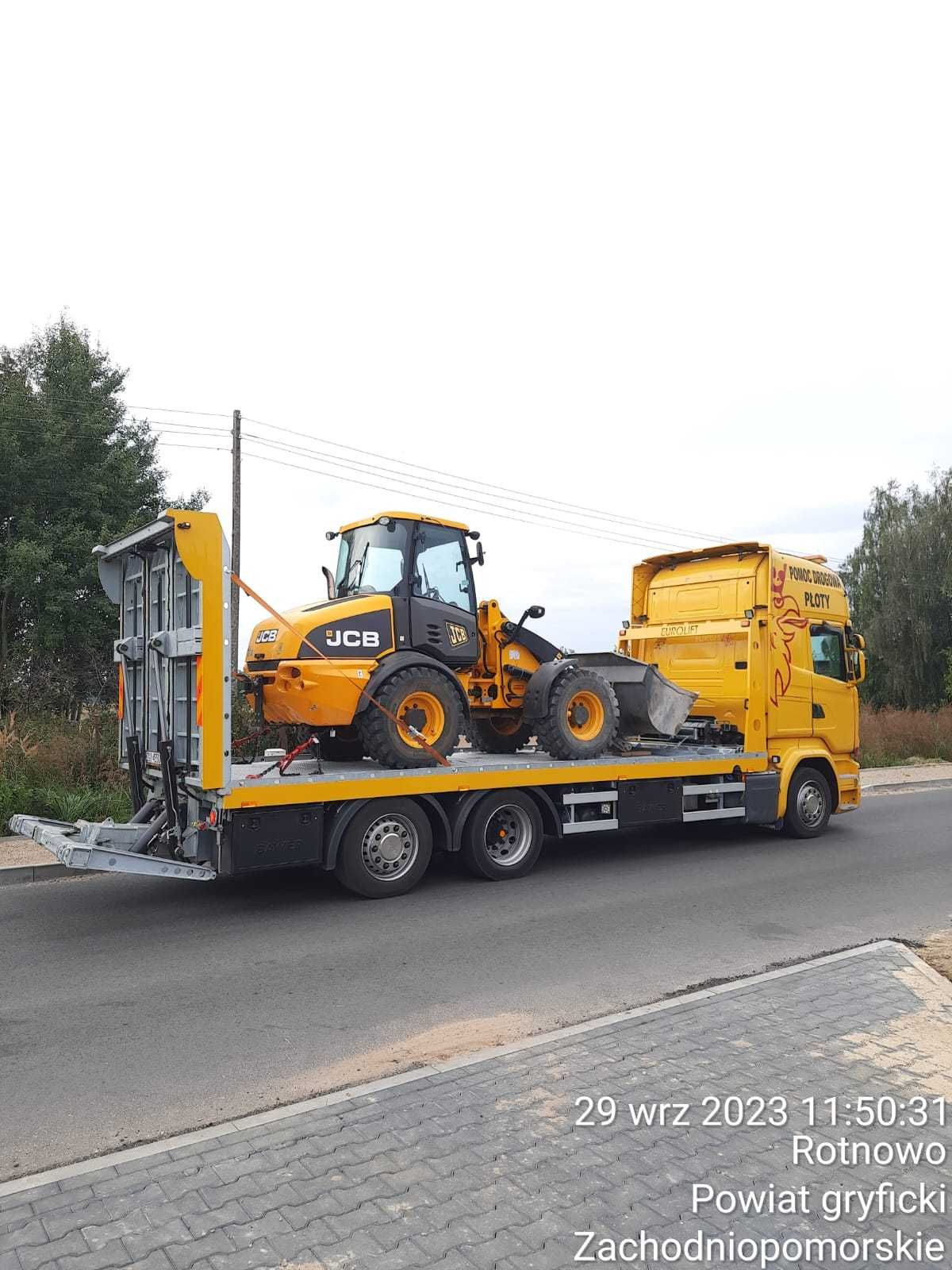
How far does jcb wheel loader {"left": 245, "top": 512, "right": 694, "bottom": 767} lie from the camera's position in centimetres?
871

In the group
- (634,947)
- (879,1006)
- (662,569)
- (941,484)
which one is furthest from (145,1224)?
(941,484)

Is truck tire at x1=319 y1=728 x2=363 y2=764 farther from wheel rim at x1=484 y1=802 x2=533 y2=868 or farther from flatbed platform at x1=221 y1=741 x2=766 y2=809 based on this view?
wheel rim at x1=484 y1=802 x2=533 y2=868

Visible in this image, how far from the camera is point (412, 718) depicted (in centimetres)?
905

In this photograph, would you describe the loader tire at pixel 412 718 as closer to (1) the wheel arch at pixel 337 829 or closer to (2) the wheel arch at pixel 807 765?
(1) the wheel arch at pixel 337 829

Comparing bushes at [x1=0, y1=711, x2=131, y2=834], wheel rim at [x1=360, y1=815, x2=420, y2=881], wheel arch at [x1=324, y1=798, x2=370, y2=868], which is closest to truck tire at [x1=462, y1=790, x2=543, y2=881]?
wheel rim at [x1=360, y1=815, x2=420, y2=881]

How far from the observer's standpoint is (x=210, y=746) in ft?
24.0

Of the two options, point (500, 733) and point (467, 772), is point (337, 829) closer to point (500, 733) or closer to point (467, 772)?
point (467, 772)

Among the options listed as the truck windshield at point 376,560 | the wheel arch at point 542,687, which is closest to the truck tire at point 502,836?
the wheel arch at point 542,687

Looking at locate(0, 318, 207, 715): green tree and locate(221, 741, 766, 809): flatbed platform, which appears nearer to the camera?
locate(221, 741, 766, 809): flatbed platform

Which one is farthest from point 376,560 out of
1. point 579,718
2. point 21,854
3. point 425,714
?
point 21,854

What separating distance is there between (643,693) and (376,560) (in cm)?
342

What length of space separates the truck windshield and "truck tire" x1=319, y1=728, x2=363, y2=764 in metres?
1.46

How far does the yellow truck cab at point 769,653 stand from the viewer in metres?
11.2

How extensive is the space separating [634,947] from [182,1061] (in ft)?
10.8
